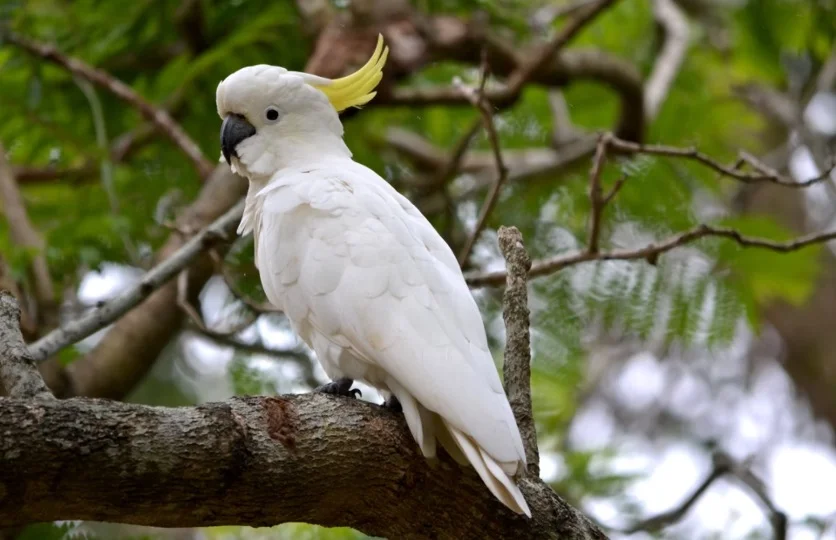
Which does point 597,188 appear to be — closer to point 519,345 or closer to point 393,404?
point 519,345

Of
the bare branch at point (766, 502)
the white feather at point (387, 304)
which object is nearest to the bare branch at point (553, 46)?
the white feather at point (387, 304)

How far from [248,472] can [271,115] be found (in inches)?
59.0

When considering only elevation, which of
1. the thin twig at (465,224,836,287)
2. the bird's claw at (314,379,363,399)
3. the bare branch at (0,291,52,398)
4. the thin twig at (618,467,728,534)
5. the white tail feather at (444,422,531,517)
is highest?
the bare branch at (0,291,52,398)

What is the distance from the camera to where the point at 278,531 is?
474 centimetres

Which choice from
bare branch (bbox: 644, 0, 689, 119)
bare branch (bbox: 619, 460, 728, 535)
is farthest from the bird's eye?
bare branch (bbox: 644, 0, 689, 119)

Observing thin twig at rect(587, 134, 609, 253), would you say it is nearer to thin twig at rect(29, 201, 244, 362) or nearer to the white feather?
the white feather

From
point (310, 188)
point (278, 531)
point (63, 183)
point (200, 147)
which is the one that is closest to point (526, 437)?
point (310, 188)

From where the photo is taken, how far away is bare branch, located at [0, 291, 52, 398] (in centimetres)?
197

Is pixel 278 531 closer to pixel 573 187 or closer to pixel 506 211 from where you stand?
pixel 506 211

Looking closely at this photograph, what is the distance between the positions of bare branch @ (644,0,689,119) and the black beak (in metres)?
3.00

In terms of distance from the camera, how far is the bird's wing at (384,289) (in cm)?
236

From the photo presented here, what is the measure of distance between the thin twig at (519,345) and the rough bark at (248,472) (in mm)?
190

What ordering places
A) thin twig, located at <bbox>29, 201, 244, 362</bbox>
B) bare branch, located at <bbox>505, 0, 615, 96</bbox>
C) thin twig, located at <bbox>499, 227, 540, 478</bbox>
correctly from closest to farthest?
thin twig, located at <bbox>499, 227, 540, 478</bbox> < thin twig, located at <bbox>29, 201, 244, 362</bbox> < bare branch, located at <bbox>505, 0, 615, 96</bbox>

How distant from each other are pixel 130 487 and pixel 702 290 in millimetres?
3204
